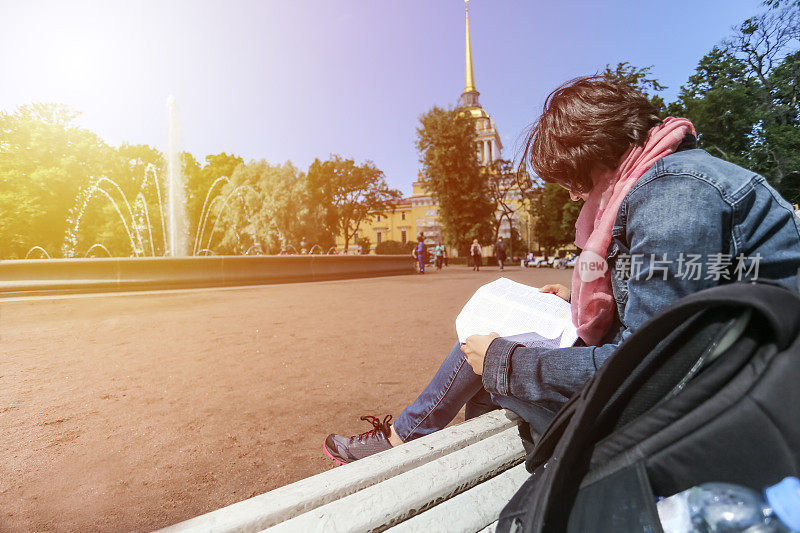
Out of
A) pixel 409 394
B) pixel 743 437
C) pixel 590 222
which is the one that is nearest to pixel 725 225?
pixel 590 222

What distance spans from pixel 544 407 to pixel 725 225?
0.71 metres

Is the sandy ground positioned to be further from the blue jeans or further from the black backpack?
the black backpack

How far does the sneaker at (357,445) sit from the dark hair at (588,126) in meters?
1.42

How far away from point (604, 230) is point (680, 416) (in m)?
0.67

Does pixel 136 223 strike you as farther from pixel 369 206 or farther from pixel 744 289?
pixel 744 289

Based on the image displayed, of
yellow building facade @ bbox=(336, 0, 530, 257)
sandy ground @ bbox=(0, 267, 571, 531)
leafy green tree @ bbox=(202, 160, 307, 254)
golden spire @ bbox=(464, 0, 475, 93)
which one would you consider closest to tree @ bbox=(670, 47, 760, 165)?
sandy ground @ bbox=(0, 267, 571, 531)

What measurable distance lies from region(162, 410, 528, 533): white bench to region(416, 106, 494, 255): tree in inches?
1400

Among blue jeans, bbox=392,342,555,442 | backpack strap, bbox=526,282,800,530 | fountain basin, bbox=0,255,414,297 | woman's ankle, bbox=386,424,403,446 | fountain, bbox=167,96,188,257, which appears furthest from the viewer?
fountain, bbox=167,96,188,257

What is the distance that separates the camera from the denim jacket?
1077 millimetres

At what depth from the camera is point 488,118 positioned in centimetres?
7138

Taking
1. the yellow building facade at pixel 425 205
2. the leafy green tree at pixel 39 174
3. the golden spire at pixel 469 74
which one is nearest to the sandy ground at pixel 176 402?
the leafy green tree at pixel 39 174

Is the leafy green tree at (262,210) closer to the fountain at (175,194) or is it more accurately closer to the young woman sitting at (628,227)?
the fountain at (175,194)

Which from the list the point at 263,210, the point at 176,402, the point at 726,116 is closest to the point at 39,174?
the point at 263,210

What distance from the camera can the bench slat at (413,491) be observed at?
1064mm
